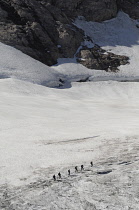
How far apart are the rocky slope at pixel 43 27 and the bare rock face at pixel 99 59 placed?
8.21 ft

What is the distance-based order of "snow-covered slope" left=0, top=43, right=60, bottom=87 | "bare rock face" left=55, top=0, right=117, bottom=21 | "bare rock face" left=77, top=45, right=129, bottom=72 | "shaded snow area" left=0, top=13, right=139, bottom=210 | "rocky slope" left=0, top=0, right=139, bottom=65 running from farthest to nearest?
Answer: "bare rock face" left=55, top=0, right=117, bottom=21 < "bare rock face" left=77, top=45, right=129, bottom=72 < "rocky slope" left=0, top=0, right=139, bottom=65 < "snow-covered slope" left=0, top=43, right=60, bottom=87 < "shaded snow area" left=0, top=13, right=139, bottom=210

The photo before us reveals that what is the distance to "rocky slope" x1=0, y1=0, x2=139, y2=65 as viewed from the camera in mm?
50562

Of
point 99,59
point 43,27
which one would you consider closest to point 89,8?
point 43,27

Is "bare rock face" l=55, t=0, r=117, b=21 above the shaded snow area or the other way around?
above

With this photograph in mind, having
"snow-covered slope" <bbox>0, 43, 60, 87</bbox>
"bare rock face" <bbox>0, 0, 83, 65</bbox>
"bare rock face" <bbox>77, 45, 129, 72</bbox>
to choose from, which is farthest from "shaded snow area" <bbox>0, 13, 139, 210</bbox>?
"bare rock face" <bbox>77, 45, 129, 72</bbox>

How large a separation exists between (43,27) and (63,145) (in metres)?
44.0

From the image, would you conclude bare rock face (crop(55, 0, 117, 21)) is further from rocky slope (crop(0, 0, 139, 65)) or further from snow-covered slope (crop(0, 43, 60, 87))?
snow-covered slope (crop(0, 43, 60, 87))

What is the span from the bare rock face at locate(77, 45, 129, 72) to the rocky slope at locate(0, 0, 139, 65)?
250 centimetres

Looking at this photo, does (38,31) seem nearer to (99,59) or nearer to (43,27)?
(43,27)

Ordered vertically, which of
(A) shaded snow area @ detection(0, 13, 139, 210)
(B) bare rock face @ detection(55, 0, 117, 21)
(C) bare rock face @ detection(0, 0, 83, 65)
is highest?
(B) bare rock face @ detection(55, 0, 117, 21)

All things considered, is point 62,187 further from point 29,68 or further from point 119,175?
point 29,68

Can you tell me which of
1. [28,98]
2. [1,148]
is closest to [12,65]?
[28,98]

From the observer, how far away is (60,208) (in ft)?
31.9

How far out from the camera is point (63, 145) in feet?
55.6
